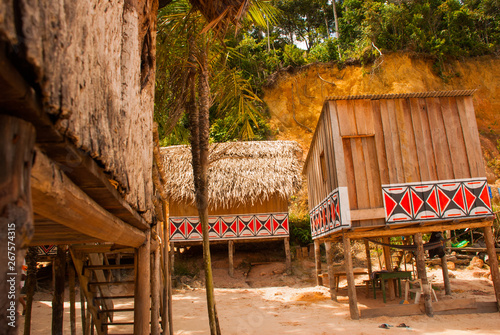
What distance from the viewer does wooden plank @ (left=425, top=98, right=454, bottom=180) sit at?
7.96 m

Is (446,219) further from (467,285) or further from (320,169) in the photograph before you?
(467,285)

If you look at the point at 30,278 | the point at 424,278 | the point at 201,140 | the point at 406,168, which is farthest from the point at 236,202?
the point at 30,278

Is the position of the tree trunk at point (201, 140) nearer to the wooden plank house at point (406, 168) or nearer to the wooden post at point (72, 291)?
the wooden post at point (72, 291)

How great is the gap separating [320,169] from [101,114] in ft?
27.7

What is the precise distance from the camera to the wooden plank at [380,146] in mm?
7848

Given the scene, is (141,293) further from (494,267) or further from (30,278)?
(494,267)

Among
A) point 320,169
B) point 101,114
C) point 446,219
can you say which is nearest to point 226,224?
point 320,169

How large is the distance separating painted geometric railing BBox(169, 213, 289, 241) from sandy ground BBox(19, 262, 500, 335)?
4.61 ft

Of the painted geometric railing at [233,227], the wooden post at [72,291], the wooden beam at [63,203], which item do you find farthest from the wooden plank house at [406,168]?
the painted geometric railing at [233,227]

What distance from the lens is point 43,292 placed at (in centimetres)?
1218

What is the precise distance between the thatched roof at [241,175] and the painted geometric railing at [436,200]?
6559 mm

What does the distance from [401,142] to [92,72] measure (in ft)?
24.1

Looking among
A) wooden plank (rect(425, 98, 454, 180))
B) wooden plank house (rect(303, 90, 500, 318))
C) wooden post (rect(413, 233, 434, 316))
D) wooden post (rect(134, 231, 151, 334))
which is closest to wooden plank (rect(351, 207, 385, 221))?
wooden plank house (rect(303, 90, 500, 318))

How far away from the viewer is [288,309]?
9.12 m
